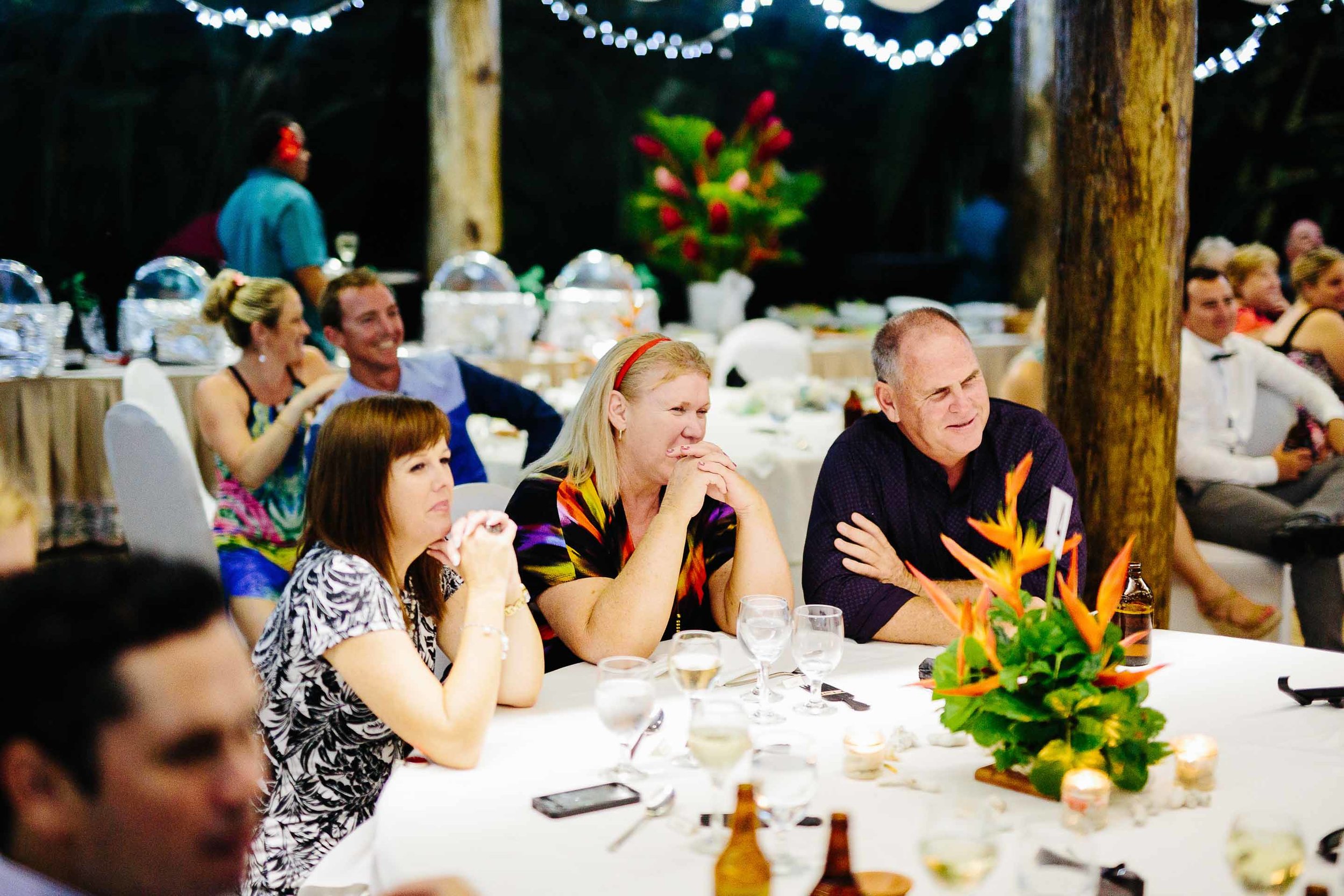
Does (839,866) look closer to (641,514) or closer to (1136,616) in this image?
(1136,616)

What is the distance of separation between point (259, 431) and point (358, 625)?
2173mm

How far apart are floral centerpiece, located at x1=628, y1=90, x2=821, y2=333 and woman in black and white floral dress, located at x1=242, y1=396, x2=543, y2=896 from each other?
4.91 meters

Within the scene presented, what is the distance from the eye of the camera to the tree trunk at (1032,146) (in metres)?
7.79

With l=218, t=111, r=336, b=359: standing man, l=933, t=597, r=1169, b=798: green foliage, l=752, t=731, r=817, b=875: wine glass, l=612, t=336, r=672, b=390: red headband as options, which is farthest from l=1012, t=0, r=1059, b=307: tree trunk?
l=752, t=731, r=817, b=875: wine glass

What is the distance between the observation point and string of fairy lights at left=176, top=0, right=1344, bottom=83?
9250 mm

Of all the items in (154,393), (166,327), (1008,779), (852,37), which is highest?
(852,37)

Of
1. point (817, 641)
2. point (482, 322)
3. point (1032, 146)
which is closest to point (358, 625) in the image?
point (817, 641)

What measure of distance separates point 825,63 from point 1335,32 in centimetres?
385

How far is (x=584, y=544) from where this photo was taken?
2.37 metres

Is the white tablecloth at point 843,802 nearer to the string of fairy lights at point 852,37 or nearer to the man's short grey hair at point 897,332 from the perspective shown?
the man's short grey hair at point 897,332

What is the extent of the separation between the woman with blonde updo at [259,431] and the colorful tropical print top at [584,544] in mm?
1275

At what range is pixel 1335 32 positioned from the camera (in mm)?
9781

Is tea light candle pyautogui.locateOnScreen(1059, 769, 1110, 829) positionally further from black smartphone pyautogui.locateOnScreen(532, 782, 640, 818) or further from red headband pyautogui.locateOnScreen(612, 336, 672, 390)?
red headband pyautogui.locateOnScreen(612, 336, 672, 390)

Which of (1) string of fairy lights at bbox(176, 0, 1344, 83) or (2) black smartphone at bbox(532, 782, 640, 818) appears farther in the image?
(1) string of fairy lights at bbox(176, 0, 1344, 83)
